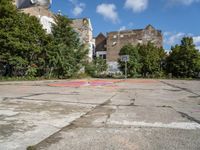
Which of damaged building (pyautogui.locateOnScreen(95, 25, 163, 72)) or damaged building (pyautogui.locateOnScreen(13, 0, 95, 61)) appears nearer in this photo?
damaged building (pyautogui.locateOnScreen(13, 0, 95, 61))

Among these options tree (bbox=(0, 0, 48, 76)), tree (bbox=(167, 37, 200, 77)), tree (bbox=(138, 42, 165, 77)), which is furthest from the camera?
tree (bbox=(138, 42, 165, 77))

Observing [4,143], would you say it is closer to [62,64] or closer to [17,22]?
[17,22]

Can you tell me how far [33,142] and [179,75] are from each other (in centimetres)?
3341

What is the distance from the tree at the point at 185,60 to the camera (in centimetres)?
3259

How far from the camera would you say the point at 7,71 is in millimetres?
25406

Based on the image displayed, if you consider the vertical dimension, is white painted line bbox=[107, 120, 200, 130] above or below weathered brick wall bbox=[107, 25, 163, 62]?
below

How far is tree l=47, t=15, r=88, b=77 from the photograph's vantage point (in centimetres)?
2750

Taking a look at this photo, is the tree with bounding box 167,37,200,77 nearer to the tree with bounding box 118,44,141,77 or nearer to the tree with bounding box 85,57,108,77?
the tree with bounding box 118,44,141,77

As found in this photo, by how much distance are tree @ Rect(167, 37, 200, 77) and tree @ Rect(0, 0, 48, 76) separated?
19200mm

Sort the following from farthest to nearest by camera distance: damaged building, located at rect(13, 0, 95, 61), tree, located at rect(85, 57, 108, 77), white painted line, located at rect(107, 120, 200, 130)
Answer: tree, located at rect(85, 57, 108, 77) < damaged building, located at rect(13, 0, 95, 61) < white painted line, located at rect(107, 120, 200, 130)

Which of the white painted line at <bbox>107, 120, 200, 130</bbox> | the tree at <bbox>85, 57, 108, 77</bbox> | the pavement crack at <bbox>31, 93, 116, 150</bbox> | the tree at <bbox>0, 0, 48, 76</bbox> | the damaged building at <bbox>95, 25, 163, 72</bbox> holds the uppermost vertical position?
the damaged building at <bbox>95, 25, 163, 72</bbox>

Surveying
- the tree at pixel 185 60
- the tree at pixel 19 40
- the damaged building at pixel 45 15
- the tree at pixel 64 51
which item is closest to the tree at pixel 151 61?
the tree at pixel 185 60

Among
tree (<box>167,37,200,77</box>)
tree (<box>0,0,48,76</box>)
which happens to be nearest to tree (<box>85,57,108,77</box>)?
tree (<box>167,37,200,77</box>)

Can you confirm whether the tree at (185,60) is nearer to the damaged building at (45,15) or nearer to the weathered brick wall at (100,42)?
the damaged building at (45,15)
